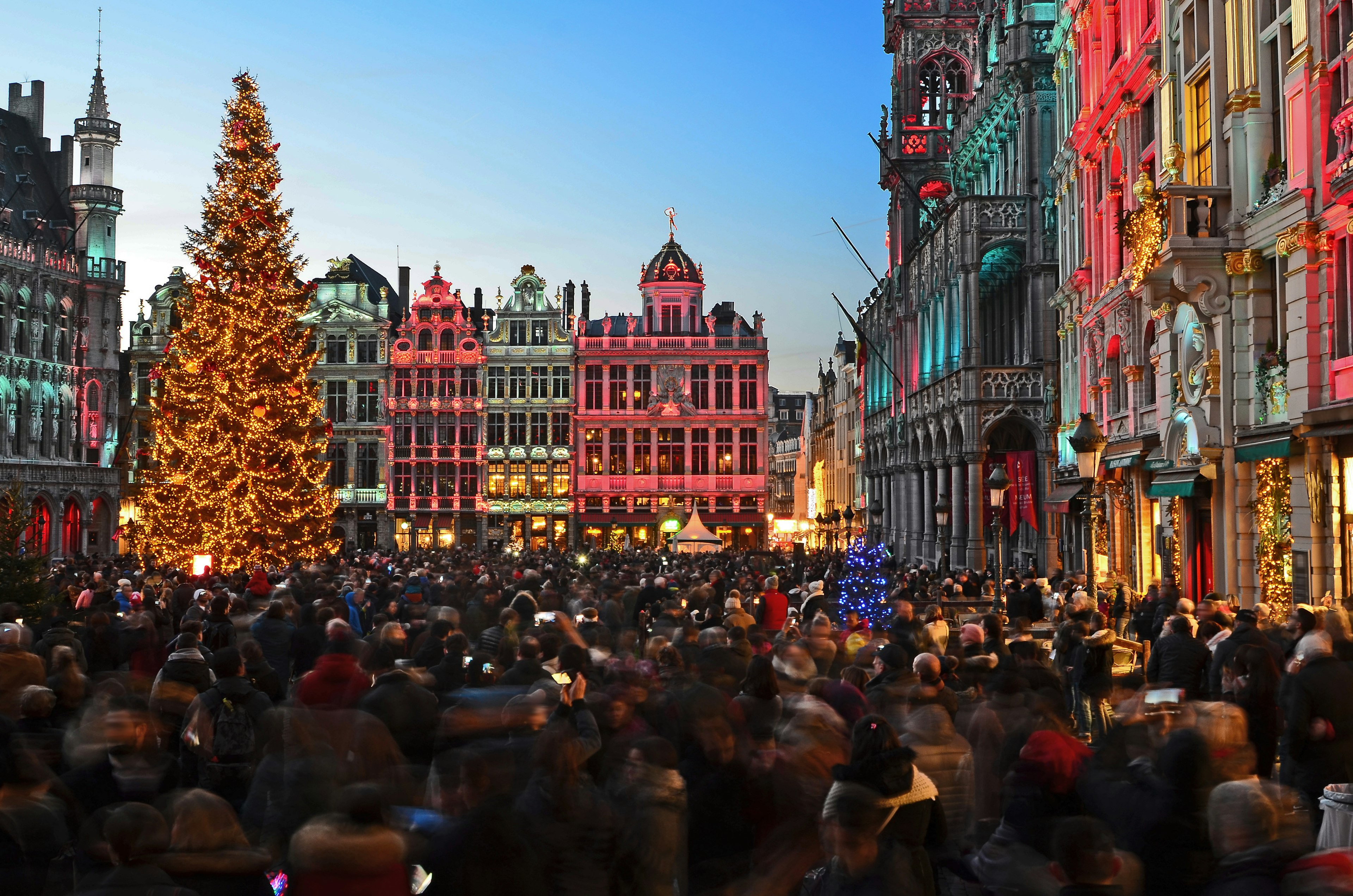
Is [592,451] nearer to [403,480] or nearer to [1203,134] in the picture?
[403,480]

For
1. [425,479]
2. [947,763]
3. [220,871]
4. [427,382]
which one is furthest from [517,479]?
[220,871]

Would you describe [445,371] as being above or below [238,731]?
above

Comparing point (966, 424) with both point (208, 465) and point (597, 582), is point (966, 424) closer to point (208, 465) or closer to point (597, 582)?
point (597, 582)

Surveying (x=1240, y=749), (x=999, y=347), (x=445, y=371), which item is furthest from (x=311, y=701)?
(x=445, y=371)

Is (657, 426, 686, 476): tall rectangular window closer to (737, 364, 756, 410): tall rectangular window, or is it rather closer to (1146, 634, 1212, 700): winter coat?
(737, 364, 756, 410): tall rectangular window

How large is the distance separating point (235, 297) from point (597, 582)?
11.3 metres

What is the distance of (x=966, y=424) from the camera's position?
1433 inches

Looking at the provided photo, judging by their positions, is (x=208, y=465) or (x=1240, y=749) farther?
(x=208, y=465)

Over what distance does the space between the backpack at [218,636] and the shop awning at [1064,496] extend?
63.3 ft

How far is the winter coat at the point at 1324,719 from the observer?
8.23 metres

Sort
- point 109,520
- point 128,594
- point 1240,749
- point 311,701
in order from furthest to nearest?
point 109,520 < point 128,594 < point 311,701 < point 1240,749

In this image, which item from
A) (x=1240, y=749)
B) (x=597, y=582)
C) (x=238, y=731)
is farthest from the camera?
(x=597, y=582)

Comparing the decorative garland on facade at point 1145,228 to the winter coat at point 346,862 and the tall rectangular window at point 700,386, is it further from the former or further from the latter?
the tall rectangular window at point 700,386

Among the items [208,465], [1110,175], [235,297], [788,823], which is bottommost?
[788,823]
